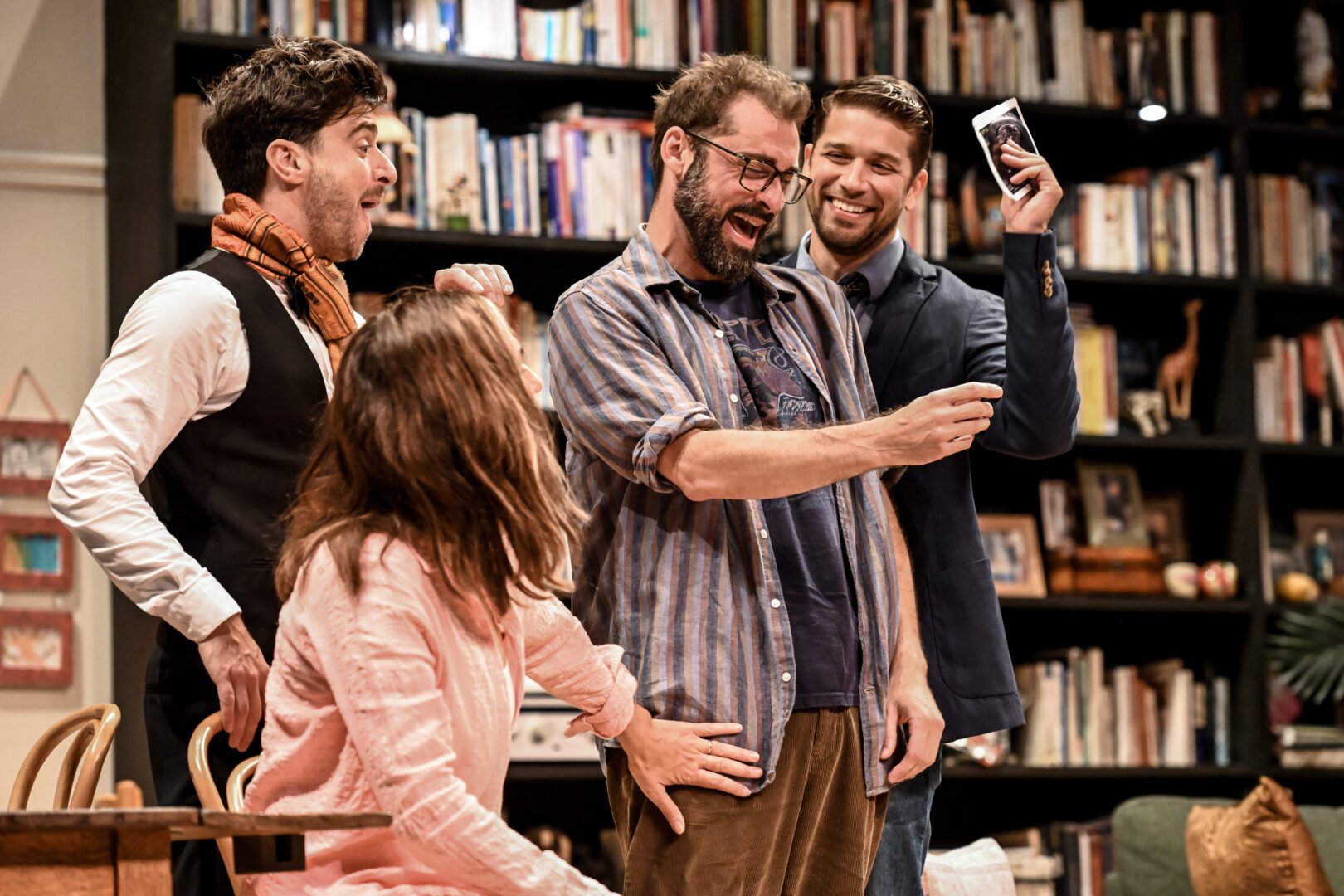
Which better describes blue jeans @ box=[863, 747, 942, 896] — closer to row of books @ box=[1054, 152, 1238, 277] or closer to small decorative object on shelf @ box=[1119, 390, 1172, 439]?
small decorative object on shelf @ box=[1119, 390, 1172, 439]

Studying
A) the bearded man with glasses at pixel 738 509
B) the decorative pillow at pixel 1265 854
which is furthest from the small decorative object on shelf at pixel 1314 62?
the bearded man with glasses at pixel 738 509

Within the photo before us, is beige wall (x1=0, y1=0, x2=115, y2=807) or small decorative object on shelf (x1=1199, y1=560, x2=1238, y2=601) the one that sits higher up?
beige wall (x1=0, y1=0, x2=115, y2=807)

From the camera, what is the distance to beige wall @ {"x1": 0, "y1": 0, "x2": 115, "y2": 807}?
11.8 ft

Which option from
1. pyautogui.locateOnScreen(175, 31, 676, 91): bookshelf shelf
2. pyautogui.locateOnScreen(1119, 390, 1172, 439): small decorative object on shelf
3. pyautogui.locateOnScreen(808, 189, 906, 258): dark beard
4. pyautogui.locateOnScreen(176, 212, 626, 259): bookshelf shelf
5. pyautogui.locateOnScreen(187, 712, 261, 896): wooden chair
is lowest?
pyautogui.locateOnScreen(187, 712, 261, 896): wooden chair

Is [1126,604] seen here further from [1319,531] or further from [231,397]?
[231,397]

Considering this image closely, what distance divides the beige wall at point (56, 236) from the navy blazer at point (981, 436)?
2269mm

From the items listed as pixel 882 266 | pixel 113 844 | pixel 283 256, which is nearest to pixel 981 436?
pixel 882 266

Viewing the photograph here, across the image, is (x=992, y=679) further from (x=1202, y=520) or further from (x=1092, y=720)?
(x=1202, y=520)

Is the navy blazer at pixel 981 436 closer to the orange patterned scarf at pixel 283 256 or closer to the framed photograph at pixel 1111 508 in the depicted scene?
the orange patterned scarf at pixel 283 256

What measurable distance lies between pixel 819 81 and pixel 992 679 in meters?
2.08

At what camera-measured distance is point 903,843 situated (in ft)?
6.47

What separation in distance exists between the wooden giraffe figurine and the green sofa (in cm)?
107

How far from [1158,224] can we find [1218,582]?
0.96 m

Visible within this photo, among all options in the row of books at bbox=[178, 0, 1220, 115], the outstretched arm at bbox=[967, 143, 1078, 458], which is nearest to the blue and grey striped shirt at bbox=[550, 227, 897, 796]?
the outstretched arm at bbox=[967, 143, 1078, 458]
